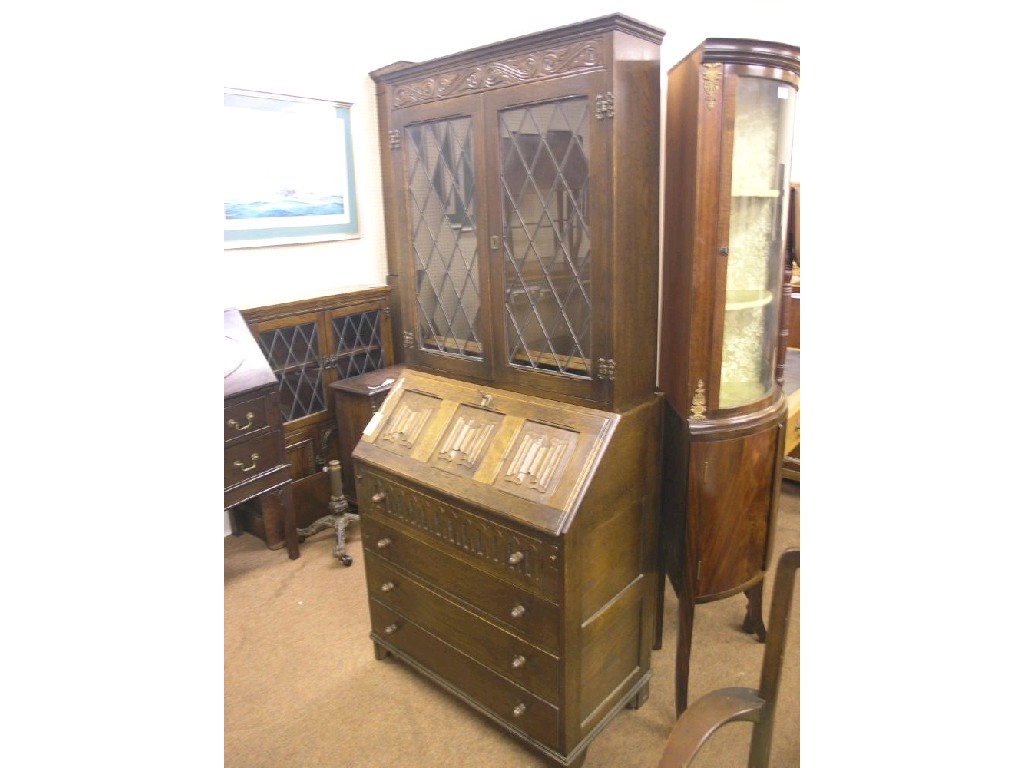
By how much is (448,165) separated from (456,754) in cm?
171

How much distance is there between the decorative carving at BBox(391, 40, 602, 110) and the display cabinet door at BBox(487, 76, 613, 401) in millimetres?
35

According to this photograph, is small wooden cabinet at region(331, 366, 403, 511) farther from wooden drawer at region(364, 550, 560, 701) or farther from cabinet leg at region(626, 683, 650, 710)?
cabinet leg at region(626, 683, 650, 710)

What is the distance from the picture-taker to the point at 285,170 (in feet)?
9.89

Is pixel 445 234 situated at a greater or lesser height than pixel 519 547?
greater

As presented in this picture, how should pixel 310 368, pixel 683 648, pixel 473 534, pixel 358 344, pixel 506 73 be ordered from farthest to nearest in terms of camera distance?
1. pixel 358 344
2. pixel 310 368
3. pixel 683 648
4. pixel 473 534
5. pixel 506 73

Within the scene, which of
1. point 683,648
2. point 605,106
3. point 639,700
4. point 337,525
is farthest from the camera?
point 337,525

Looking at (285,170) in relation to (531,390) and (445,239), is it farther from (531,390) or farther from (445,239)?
(531,390)

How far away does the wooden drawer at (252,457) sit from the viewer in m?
2.57

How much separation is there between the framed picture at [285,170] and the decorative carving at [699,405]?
6.87ft

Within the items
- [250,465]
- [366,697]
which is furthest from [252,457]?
[366,697]

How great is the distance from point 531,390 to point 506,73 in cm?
84

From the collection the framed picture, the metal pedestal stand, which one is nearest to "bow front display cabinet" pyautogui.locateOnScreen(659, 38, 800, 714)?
the metal pedestal stand

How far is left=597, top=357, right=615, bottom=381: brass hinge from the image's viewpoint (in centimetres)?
167

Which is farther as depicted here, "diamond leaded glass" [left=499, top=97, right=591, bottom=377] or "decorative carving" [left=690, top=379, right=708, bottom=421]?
"decorative carving" [left=690, top=379, right=708, bottom=421]
